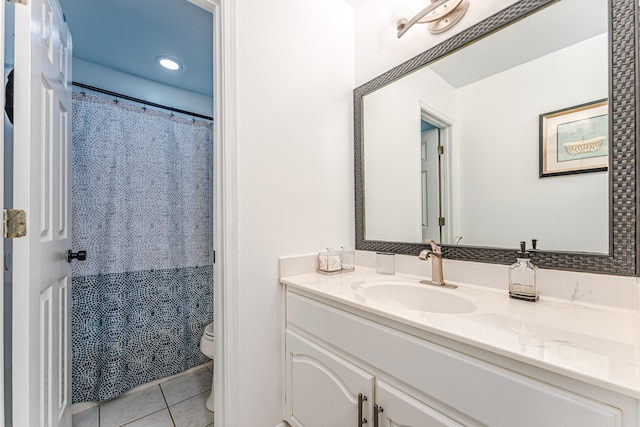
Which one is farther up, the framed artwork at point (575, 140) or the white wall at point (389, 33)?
the white wall at point (389, 33)

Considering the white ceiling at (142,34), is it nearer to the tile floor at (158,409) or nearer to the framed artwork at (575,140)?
the framed artwork at (575,140)

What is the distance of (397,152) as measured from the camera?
141 centimetres

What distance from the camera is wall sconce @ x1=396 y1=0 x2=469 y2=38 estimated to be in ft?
3.63

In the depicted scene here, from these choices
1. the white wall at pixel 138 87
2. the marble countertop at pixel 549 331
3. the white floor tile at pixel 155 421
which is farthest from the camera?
the white wall at pixel 138 87

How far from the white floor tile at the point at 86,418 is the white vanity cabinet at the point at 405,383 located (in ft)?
3.59

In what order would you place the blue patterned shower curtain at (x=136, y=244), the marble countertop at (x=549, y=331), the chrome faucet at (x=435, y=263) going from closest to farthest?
the marble countertop at (x=549, y=331) → the chrome faucet at (x=435, y=263) → the blue patterned shower curtain at (x=136, y=244)

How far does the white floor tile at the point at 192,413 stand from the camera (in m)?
1.38

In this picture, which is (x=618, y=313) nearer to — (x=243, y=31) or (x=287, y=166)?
(x=287, y=166)

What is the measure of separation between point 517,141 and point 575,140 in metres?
0.17

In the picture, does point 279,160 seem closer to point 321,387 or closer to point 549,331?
point 321,387

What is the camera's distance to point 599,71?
2.68 feet

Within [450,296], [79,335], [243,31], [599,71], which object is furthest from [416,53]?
[79,335]

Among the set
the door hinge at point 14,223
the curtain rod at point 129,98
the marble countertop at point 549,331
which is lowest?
the marble countertop at point 549,331

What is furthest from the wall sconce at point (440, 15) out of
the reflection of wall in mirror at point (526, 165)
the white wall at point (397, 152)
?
the reflection of wall in mirror at point (526, 165)
